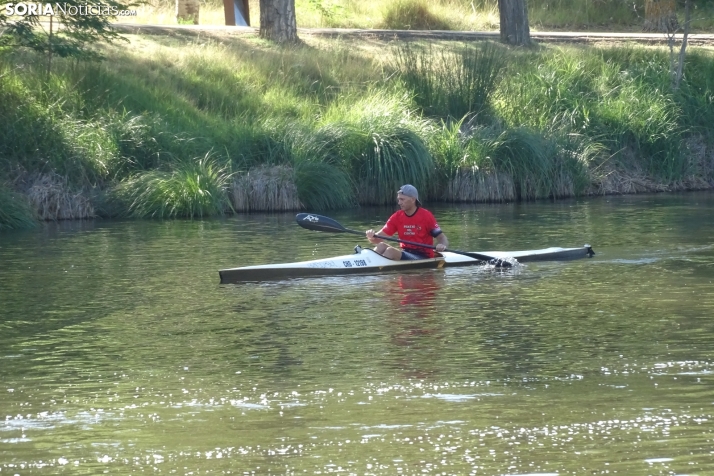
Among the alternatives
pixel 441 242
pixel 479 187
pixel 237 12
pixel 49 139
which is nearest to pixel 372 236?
pixel 441 242

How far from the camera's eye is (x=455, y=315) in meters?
11.5

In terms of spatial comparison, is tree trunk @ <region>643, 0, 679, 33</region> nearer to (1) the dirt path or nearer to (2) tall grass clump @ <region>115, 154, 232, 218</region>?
(1) the dirt path

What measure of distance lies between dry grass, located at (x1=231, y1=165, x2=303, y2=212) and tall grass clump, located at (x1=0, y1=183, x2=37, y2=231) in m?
3.64

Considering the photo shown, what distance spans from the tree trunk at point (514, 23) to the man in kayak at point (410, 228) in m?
15.4

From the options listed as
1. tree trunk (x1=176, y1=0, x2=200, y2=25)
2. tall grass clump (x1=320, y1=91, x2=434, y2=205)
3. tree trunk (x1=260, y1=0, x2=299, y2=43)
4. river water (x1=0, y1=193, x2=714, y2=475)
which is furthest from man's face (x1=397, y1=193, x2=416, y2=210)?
tree trunk (x1=176, y1=0, x2=200, y2=25)

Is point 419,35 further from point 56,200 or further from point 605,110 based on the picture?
point 56,200

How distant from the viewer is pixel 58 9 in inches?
864

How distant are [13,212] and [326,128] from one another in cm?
597

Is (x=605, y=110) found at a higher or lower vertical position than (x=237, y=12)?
lower

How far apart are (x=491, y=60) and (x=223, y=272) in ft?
39.6

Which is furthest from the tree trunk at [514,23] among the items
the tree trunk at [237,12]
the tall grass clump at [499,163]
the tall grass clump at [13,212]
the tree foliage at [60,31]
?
the tall grass clump at [13,212]

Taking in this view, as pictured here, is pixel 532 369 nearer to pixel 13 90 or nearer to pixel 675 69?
pixel 13 90

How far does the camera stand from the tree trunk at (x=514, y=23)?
29.2 metres

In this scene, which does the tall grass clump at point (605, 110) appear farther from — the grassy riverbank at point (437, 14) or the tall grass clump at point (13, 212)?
the tall grass clump at point (13, 212)
